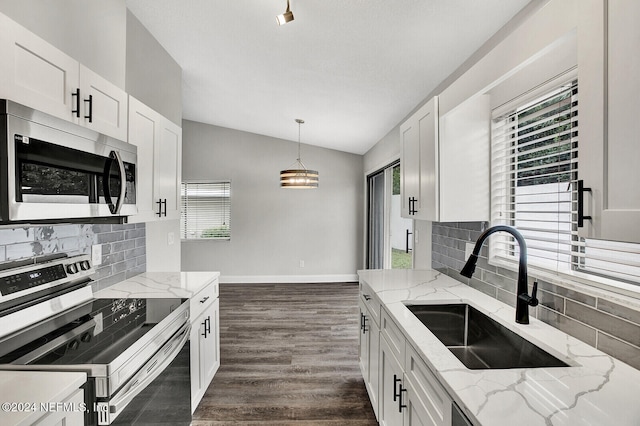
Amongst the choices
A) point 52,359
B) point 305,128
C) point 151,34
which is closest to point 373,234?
point 305,128

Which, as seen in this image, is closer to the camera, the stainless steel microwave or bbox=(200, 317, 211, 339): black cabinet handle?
the stainless steel microwave

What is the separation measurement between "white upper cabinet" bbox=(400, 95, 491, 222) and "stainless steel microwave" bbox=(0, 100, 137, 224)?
1729 millimetres

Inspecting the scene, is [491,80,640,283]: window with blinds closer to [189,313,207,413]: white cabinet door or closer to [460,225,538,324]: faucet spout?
[460,225,538,324]: faucet spout

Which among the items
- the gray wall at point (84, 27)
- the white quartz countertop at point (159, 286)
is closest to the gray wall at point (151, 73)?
the gray wall at point (84, 27)

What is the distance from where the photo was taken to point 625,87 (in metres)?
0.74

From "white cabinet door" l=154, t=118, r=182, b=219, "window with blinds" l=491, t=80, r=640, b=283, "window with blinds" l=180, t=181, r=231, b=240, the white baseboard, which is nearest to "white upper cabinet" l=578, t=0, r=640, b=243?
"window with blinds" l=491, t=80, r=640, b=283

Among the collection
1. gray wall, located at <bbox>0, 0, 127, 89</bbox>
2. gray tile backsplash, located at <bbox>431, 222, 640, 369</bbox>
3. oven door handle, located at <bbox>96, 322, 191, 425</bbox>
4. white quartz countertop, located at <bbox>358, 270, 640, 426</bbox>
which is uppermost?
gray wall, located at <bbox>0, 0, 127, 89</bbox>

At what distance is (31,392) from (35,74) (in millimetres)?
1094

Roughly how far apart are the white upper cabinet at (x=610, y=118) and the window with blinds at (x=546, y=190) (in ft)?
1.38

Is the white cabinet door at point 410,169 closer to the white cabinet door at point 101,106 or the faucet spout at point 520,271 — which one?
the faucet spout at point 520,271

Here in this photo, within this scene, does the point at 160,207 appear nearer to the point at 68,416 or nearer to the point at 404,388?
the point at 68,416

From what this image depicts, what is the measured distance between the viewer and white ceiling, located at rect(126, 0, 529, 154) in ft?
6.21

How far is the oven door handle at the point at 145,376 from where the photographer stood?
113cm

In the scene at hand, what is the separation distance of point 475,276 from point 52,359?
2233mm
